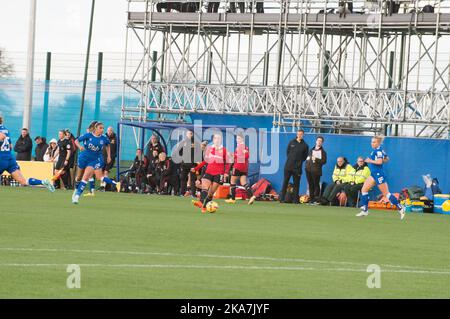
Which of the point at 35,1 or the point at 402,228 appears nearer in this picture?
the point at 402,228

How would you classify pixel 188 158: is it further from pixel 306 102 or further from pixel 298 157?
pixel 306 102

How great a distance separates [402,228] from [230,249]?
8.50m

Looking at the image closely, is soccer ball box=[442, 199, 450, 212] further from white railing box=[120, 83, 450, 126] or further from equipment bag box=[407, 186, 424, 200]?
white railing box=[120, 83, 450, 126]

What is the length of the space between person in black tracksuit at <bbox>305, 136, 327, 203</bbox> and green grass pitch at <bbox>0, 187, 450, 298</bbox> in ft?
26.2

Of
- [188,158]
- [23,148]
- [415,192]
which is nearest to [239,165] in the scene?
[188,158]

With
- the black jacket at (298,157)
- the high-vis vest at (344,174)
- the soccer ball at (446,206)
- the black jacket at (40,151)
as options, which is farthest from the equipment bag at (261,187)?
the black jacket at (40,151)

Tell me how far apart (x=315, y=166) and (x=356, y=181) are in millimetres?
1282

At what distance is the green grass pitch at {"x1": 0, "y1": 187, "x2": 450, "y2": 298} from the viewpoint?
11.7m

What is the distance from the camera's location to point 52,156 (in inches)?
1631

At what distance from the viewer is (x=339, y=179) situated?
35.3m

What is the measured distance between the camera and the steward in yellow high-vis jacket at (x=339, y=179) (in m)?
35.1
